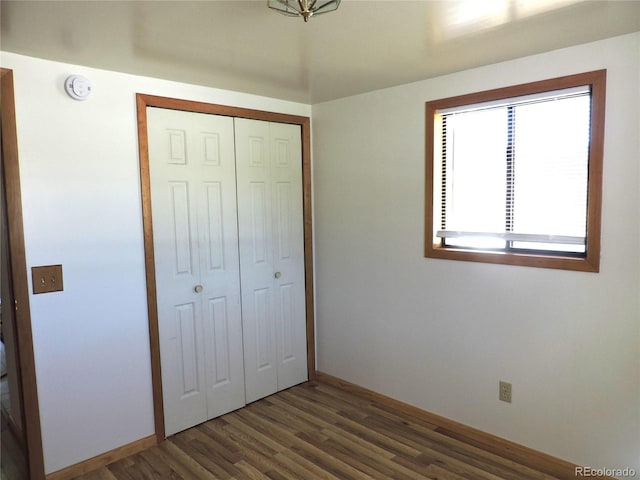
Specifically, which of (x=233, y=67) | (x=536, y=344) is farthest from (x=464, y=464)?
(x=233, y=67)

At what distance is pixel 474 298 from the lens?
102 inches

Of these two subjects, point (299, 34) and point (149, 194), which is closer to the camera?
point (299, 34)

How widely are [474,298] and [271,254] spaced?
4.83 ft

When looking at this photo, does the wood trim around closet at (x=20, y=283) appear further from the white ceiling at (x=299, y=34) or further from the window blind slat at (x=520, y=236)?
the window blind slat at (x=520, y=236)

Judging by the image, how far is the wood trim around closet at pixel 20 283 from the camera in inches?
81.7

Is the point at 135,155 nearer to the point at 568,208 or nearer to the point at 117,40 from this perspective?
the point at 117,40

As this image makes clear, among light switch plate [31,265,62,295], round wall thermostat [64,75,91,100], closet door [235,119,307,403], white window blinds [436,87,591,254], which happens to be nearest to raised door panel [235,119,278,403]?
closet door [235,119,307,403]

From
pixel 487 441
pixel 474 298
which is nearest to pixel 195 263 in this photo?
pixel 474 298

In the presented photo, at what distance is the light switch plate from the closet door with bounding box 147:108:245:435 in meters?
0.53

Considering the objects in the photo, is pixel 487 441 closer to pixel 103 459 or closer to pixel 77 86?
pixel 103 459

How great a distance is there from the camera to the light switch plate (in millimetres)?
2184

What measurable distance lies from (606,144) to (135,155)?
251cm

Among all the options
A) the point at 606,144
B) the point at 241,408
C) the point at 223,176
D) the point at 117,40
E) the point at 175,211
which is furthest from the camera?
the point at 241,408

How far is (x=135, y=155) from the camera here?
2512 millimetres
